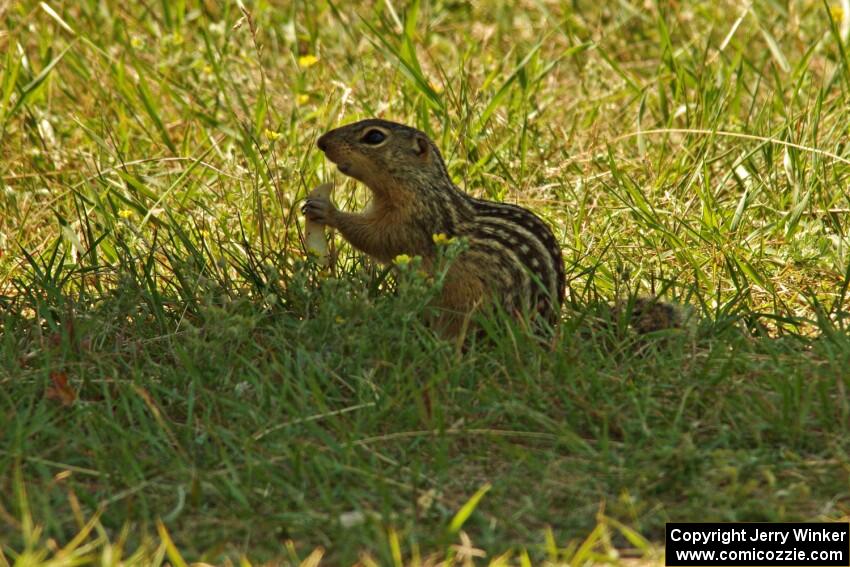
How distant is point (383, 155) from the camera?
5.32 meters

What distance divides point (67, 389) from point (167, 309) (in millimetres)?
773

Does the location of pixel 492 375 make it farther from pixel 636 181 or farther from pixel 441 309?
pixel 636 181

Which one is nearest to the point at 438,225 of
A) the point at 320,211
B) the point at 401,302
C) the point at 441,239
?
the point at 441,239

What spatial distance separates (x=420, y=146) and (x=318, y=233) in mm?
532

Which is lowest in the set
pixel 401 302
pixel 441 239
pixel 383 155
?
pixel 401 302

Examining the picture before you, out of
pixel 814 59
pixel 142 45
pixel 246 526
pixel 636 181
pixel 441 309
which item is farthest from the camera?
pixel 814 59

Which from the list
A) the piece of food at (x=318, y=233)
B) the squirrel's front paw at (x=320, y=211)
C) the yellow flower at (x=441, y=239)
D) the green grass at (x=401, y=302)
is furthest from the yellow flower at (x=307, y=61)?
the yellow flower at (x=441, y=239)

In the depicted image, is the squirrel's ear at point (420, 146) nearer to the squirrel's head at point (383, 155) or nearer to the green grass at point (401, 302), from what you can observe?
the squirrel's head at point (383, 155)

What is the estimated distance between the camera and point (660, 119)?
22.5 feet

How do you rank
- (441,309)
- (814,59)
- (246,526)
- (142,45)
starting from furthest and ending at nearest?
(814,59)
(142,45)
(441,309)
(246,526)

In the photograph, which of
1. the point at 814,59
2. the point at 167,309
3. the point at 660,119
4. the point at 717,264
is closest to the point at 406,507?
the point at 167,309

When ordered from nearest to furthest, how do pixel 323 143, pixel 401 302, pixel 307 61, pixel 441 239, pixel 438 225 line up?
pixel 401 302, pixel 441 239, pixel 438 225, pixel 323 143, pixel 307 61

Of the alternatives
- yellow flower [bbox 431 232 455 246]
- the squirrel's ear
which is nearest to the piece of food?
the squirrel's ear

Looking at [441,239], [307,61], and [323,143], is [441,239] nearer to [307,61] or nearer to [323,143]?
[323,143]
